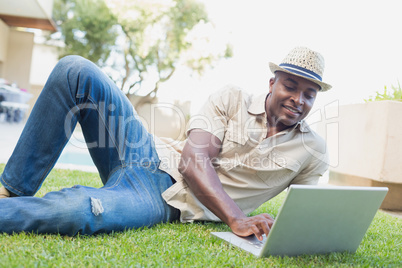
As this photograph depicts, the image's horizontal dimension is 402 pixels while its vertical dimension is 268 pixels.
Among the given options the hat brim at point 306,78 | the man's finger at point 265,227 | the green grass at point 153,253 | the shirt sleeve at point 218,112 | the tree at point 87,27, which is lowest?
the green grass at point 153,253

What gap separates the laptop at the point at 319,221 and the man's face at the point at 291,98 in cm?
73

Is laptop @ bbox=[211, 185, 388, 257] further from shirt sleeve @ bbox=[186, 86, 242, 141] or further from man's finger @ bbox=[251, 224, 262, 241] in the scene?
shirt sleeve @ bbox=[186, 86, 242, 141]

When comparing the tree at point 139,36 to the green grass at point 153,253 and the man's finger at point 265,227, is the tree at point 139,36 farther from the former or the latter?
the man's finger at point 265,227

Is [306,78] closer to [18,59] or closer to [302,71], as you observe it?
[302,71]

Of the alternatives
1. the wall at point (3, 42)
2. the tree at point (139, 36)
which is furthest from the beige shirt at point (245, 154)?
the tree at point (139, 36)

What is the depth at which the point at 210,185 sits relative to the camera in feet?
6.88

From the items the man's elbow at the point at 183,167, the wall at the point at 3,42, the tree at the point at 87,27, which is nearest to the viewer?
the man's elbow at the point at 183,167

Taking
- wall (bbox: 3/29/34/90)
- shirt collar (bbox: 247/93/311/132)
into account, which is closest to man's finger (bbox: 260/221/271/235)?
shirt collar (bbox: 247/93/311/132)

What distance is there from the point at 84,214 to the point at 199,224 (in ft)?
2.68

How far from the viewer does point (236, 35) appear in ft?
66.9

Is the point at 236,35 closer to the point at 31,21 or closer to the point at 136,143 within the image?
the point at 31,21

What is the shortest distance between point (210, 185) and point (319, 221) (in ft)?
2.10

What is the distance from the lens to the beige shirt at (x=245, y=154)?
7.61 ft

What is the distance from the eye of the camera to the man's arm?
1.92 meters
